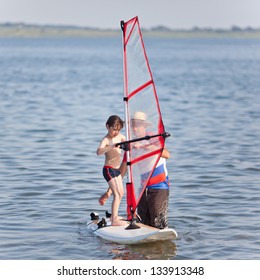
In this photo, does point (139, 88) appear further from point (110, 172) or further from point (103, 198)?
point (103, 198)

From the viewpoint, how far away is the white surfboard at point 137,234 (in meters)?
10.1

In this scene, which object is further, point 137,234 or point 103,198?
point 103,198

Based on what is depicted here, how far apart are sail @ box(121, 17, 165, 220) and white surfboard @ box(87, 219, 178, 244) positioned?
25 centimetres

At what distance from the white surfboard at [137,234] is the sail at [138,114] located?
252mm

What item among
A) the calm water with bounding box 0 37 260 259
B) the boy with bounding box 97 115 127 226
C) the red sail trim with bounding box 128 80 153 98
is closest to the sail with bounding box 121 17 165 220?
the red sail trim with bounding box 128 80 153 98

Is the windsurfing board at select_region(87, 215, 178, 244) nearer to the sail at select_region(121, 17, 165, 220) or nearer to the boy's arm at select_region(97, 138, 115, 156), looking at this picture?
the sail at select_region(121, 17, 165, 220)

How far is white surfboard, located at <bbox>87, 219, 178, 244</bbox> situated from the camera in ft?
33.1

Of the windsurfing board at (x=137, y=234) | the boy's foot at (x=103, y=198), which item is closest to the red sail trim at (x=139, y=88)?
the boy's foot at (x=103, y=198)

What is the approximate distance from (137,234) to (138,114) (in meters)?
1.52

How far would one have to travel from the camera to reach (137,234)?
10.1m

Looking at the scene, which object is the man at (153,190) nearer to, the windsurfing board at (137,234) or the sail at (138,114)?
the sail at (138,114)

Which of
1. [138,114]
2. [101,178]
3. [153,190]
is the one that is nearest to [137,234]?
[153,190]

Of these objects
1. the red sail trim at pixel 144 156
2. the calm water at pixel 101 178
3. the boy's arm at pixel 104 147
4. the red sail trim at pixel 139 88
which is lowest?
the calm water at pixel 101 178

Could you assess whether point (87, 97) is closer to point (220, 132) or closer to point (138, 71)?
point (220, 132)
